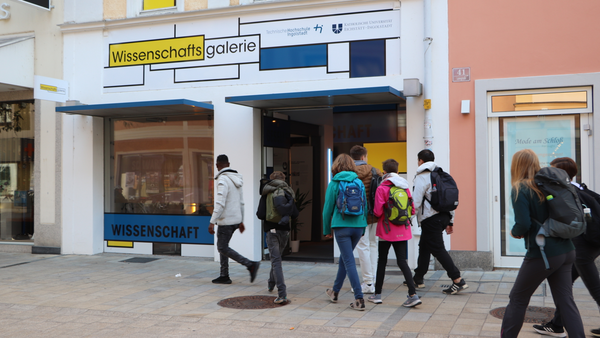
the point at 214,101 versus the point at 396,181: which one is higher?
the point at 214,101

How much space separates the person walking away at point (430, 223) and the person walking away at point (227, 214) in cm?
235

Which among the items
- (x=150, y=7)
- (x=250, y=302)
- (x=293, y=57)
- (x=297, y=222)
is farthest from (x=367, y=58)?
(x=250, y=302)

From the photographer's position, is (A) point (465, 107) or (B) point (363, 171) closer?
(B) point (363, 171)

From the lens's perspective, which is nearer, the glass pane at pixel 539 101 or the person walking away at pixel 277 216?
the person walking away at pixel 277 216

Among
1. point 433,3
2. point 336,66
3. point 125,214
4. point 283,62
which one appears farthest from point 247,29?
point 125,214

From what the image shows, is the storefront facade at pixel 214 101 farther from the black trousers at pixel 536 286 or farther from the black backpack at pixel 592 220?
the black trousers at pixel 536 286

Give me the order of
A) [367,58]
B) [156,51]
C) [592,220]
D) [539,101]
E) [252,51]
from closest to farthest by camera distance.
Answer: [592,220] < [539,101] < [367,58] < [252,51] < [156,51]

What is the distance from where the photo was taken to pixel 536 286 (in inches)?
168

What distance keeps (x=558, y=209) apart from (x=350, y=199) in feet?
7.79

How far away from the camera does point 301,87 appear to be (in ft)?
30.8

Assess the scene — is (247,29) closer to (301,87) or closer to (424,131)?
(301,87)

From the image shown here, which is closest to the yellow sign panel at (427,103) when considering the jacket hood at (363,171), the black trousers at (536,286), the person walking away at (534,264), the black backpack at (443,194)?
the black backpack at (443,194)

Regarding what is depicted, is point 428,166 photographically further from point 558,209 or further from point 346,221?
point 558,209

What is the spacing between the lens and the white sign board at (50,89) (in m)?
9.69
